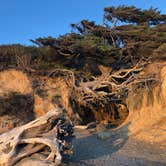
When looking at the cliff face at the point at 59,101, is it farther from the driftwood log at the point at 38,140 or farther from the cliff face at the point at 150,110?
the driftwood log at the point at 38,140

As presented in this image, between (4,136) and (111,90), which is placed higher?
(111,90)

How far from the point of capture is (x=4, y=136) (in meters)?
12.5

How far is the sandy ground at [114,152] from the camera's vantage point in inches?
509

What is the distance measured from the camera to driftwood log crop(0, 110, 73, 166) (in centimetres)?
1139

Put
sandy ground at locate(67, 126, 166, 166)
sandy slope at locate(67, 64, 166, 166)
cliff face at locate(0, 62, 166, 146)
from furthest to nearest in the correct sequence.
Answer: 1. cliff face at locate(0, 62, 166, 146)
2. sandy slope at locate(67, 64, 166, 166)
3. sandy ground at locate(67, 126, 166, 166)

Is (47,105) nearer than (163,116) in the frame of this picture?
No

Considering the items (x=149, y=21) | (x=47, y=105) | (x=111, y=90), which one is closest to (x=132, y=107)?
(x=111, y=90)

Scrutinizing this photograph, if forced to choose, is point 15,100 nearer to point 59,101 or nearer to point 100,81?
point 59,101

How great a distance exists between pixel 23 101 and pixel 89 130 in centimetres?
484

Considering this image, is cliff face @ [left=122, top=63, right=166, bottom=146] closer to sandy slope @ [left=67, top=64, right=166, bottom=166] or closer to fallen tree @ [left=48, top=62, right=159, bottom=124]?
sandy slope @ [left=67, top=64, right=166, bottom=166]

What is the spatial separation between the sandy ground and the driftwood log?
94cm

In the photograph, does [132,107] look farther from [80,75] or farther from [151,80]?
[80,75]

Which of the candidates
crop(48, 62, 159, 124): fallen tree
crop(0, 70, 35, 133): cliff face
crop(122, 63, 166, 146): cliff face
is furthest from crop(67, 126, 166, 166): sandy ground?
crop(0, 70, 35, 133): cliff face

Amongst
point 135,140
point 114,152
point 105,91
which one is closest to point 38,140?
point 114,152
